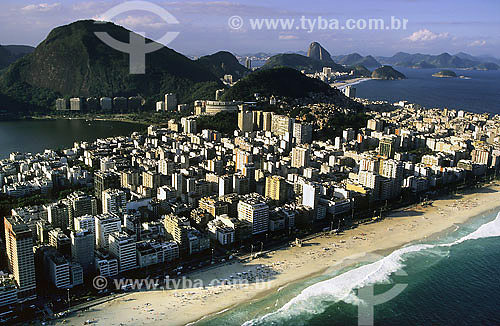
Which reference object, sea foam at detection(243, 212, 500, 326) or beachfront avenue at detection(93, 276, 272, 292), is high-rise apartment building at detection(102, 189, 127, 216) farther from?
sea foam at detection(243, 212, 500, 326)

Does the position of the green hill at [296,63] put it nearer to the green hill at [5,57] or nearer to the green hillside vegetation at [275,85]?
the green hillside vegetation at [275,85]

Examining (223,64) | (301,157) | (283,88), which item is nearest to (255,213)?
(301,157)

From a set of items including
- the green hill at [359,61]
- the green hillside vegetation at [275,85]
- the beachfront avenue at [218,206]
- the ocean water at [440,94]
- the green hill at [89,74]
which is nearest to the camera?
the beachfront avenue at [218,206]

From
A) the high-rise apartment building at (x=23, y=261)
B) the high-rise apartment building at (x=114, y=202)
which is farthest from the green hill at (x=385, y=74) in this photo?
the high-rise apartment building at (x=23, y=261)

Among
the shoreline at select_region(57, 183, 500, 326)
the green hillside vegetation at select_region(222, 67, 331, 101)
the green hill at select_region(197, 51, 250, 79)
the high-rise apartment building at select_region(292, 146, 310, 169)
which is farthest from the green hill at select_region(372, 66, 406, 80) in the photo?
the shoreline at select_region(57, 183, 500, 326)

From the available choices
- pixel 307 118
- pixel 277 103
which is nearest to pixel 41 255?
pixel 307 118

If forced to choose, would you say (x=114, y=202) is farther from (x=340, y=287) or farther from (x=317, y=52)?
(x=317, y=52)
